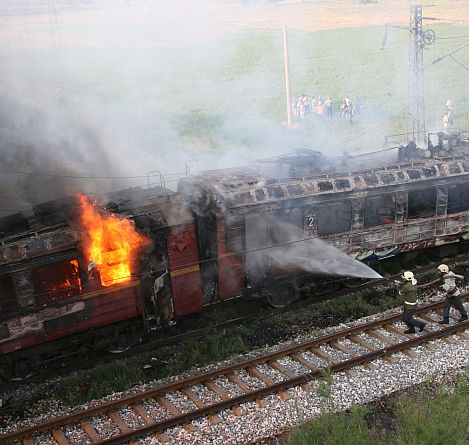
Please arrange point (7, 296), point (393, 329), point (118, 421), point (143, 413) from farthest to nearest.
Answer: point (393, 329) → point (7, 296) → point (143, 413) → point (118, 421)

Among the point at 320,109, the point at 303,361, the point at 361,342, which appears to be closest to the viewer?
the point at 303,361

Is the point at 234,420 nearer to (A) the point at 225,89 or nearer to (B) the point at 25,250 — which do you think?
(B) the point at 25,250

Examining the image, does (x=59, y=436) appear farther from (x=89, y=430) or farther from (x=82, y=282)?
(x=82, y=282)

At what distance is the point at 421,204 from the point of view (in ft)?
45.6

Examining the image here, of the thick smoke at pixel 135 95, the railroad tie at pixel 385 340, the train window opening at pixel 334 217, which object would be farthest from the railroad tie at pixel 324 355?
the thick smoke at pixel 135 95

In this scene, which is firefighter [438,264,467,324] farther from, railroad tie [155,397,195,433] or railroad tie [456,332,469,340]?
railroad tie [155,397,195,433]

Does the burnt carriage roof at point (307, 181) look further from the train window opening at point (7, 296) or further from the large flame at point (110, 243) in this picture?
the train window opening at point (7, 296)

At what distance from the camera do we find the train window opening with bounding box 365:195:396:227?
43.5ft

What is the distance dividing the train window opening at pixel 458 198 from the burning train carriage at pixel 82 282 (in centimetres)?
666

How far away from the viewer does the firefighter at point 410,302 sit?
1120cm

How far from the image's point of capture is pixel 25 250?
986cm

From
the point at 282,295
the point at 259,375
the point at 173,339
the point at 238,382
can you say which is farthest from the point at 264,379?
the point at 282,295

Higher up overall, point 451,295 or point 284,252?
point 284,252

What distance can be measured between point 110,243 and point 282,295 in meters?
4.24
